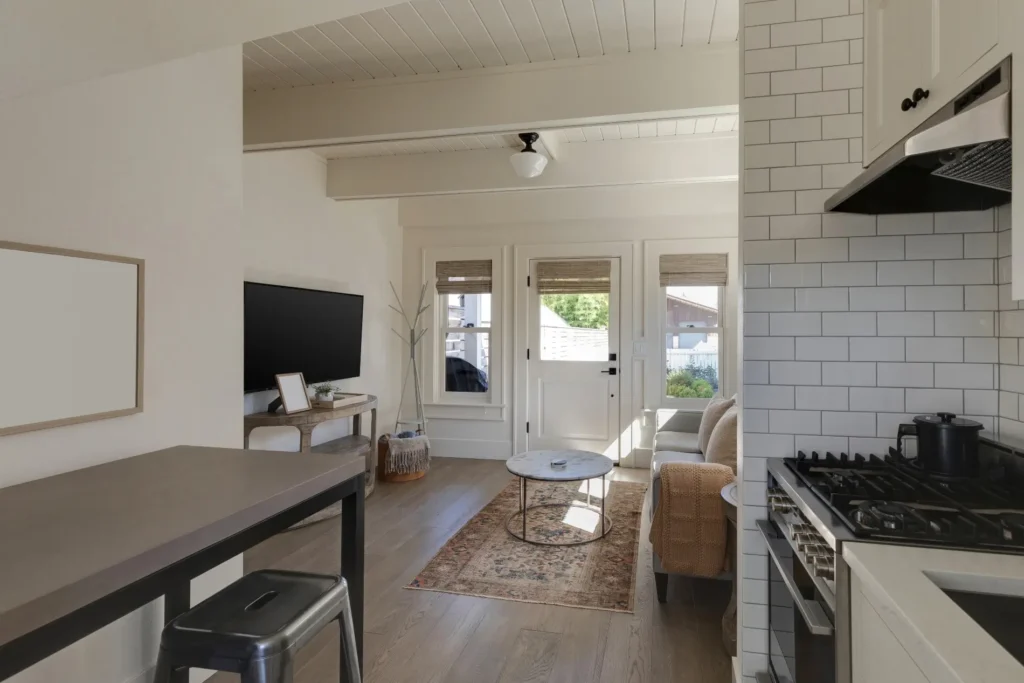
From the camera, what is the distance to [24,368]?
151 centimetres

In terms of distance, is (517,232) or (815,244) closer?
(815,244)

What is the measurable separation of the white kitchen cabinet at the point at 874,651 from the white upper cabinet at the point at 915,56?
98 cm

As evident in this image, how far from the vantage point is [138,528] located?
108 cm

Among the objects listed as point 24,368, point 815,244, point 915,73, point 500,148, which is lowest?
point 24,368

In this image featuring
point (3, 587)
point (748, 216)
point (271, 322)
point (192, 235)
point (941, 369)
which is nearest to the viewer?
point (3, 587)

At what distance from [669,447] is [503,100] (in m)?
2.59

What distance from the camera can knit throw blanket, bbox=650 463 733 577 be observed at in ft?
8.18

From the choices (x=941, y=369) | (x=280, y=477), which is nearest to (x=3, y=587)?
(x=280, y=477)

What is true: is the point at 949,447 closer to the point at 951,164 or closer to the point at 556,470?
the point at 951,164

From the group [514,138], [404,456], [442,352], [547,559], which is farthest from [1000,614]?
[442,352]

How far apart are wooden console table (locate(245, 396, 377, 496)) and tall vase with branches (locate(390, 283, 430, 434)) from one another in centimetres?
97

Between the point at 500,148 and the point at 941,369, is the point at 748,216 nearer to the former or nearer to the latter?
the point at 941,369

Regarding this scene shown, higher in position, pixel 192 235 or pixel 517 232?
pixel 517 232

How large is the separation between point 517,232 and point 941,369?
4.15 m
